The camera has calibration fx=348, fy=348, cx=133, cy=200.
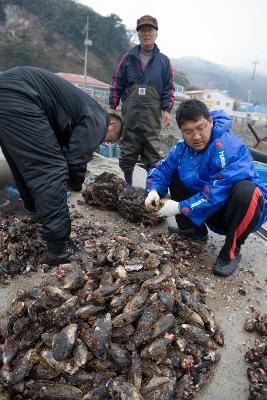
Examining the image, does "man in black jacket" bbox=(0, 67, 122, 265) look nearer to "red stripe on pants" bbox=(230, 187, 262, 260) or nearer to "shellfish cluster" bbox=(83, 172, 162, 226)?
"shellfish cluster" bbox=(83, 172, 162, 226)

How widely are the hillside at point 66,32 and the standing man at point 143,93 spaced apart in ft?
151

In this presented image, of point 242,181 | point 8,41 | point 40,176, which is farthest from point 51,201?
point 8,41

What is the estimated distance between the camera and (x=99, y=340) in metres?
2.05

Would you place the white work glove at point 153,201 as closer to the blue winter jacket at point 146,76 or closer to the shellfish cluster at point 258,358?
the shellfish cluster at point 258,358

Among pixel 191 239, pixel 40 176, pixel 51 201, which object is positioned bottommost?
pixel 191 239

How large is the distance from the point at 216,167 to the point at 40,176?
1589 mm

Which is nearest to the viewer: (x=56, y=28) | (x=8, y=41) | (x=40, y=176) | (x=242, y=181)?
(x=40, y=176)

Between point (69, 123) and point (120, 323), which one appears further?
point (69, 123)

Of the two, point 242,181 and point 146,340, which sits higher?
point 242,181

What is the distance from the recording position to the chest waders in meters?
5.18

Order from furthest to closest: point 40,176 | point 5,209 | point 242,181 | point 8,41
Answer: point 8,41 → point 5,209 → point 242,181 → point 40,176

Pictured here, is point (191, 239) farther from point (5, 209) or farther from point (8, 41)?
point (8, 41)

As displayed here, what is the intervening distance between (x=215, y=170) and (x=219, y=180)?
13 centimetres

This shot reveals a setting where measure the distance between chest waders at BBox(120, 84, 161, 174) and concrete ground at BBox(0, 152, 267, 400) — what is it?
1.23 meters
